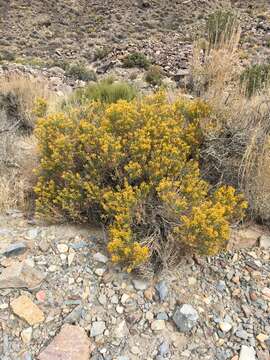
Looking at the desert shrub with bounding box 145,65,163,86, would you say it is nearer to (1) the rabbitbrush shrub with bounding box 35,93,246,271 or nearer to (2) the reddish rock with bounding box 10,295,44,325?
(1) the rabbitbrush shrub with bounding box 35,93,246,271

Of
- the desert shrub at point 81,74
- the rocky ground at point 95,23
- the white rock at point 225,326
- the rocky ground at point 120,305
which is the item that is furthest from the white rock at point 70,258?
the rocky ground at point 95,23

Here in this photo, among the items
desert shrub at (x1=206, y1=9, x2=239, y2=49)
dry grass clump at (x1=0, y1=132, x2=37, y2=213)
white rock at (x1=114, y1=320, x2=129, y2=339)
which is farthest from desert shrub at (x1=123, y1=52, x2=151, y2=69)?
white rock at (x1=114, y1=320, x2=129, y2=339)

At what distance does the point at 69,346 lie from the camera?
94.3 inches

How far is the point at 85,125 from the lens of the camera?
3443mm

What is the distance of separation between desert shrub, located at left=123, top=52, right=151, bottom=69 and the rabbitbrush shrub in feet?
29.8

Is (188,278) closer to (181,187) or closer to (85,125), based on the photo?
(181,187)

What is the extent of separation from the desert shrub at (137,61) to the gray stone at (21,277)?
1046cm

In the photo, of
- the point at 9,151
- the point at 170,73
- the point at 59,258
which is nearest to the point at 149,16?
the point at 170,73

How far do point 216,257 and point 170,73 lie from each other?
8588 mm

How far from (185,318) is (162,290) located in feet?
0.87

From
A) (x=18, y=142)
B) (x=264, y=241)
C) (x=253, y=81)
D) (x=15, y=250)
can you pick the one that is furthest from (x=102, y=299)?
(x=253, y=81)

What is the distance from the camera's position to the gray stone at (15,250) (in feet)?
9.67

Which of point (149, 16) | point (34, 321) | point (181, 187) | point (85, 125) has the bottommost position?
point (149, 16)

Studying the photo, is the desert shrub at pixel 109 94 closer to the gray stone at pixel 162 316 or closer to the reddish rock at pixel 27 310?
the reddish rock at pixel 27 310
